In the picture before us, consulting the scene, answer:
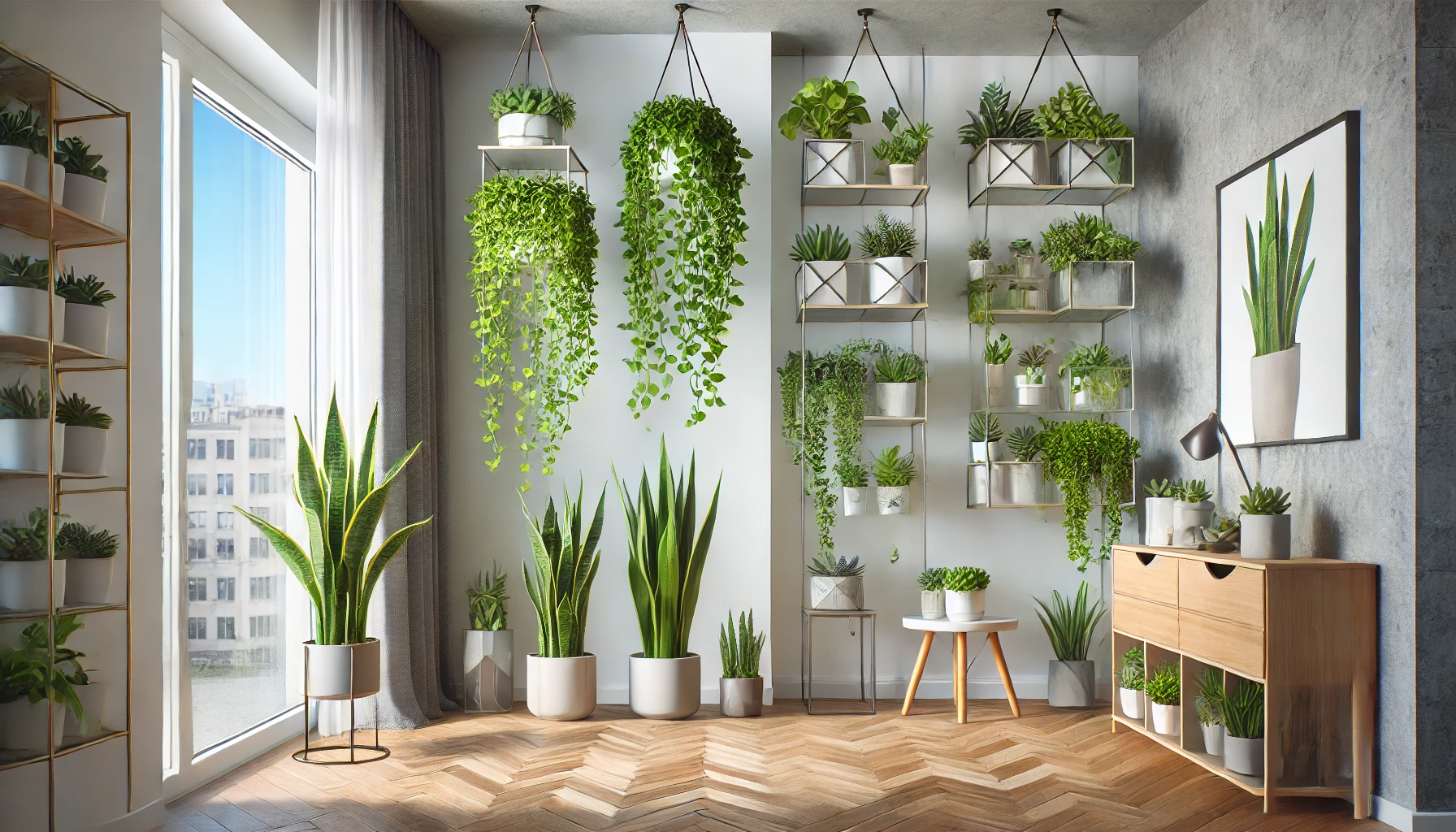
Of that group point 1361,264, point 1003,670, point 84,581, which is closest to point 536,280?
point 84,581

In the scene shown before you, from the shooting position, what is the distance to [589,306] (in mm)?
4000

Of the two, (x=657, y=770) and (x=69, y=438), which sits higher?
(x=69, y=438)

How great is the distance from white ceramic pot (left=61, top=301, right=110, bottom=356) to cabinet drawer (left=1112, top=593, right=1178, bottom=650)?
324 cm

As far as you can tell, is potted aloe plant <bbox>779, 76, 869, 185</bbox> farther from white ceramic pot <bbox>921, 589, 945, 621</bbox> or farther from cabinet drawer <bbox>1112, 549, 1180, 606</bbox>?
cabinet drawer <bbox>1112, 549, 1180, 606</bbox>

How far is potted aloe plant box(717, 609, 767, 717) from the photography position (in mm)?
4059

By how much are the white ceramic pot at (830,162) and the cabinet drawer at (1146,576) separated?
185 cm

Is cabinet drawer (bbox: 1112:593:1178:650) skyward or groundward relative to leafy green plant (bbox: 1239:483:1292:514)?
groundward

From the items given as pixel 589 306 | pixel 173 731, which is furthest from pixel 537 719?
pixel 589 306

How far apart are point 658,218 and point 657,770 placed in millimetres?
2310

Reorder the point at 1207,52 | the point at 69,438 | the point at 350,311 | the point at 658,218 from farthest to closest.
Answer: the point at 658,218 → the point at 1207,52 → the point at 350,311 → the point at 69,438

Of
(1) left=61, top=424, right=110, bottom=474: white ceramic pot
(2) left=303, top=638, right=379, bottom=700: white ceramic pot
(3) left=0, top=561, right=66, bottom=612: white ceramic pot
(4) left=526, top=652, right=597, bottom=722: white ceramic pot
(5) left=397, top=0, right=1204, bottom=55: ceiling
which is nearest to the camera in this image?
(3) left=0, top=561, right=66, bottom=612: white ceramic pot

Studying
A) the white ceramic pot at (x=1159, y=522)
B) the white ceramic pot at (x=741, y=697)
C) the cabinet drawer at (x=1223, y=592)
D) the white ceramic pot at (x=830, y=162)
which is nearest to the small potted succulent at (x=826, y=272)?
the white ceramic pot at (x=830, y=162)

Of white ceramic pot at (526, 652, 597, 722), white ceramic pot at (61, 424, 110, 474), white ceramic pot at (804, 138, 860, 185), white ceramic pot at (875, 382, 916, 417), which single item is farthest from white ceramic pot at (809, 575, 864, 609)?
white ceramic pot at (61, 424, 110, 474)

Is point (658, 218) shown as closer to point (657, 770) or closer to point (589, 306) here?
point (589, 306)
